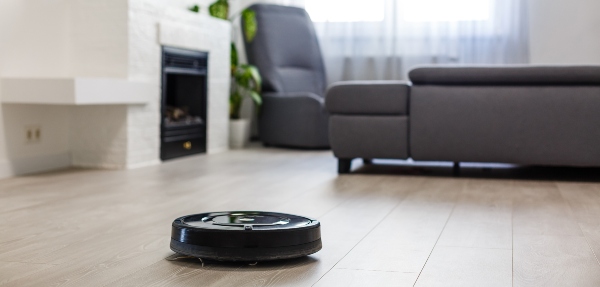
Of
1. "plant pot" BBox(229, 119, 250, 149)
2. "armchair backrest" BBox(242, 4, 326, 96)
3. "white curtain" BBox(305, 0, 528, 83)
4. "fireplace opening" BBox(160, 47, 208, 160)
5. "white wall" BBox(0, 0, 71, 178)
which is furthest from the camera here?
"white curtain" BBox(305, 0, 528, 83)

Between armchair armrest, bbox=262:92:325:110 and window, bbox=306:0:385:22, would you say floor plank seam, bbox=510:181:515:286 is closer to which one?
armchair armrest, bbox=262:92:325:110

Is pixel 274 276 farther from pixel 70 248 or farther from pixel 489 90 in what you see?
pixel 489 90

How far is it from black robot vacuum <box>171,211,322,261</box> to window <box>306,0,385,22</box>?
4.97 meters

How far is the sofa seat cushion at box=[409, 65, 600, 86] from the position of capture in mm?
3770

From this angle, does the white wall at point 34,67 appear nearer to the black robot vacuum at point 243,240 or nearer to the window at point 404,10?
the black robot vacuum at point 243,240

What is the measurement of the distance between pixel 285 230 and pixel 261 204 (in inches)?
46.8

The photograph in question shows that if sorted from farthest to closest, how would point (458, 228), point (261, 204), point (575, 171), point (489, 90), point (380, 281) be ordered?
1. point (575, 171)
2. point (489, 90)
3. point (261, 204)
4. point (458, 228)
5. point (380, 281)

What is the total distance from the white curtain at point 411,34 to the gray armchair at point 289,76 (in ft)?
0.90

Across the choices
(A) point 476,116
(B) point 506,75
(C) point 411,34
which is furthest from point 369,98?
(C) point 411,34

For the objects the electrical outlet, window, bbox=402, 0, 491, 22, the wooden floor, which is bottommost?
the wooden floor

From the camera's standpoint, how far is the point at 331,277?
1.80 m

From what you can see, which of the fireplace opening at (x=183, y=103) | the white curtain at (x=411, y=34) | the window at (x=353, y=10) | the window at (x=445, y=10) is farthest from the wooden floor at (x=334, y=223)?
the window at (x=353, y=10)

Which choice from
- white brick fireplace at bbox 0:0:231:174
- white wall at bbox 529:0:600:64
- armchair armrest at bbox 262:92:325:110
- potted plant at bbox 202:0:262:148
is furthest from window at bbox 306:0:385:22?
white brick fireplace at bbox 0:0:231:174

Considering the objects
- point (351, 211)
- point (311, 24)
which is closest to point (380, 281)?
point (351, 211)
